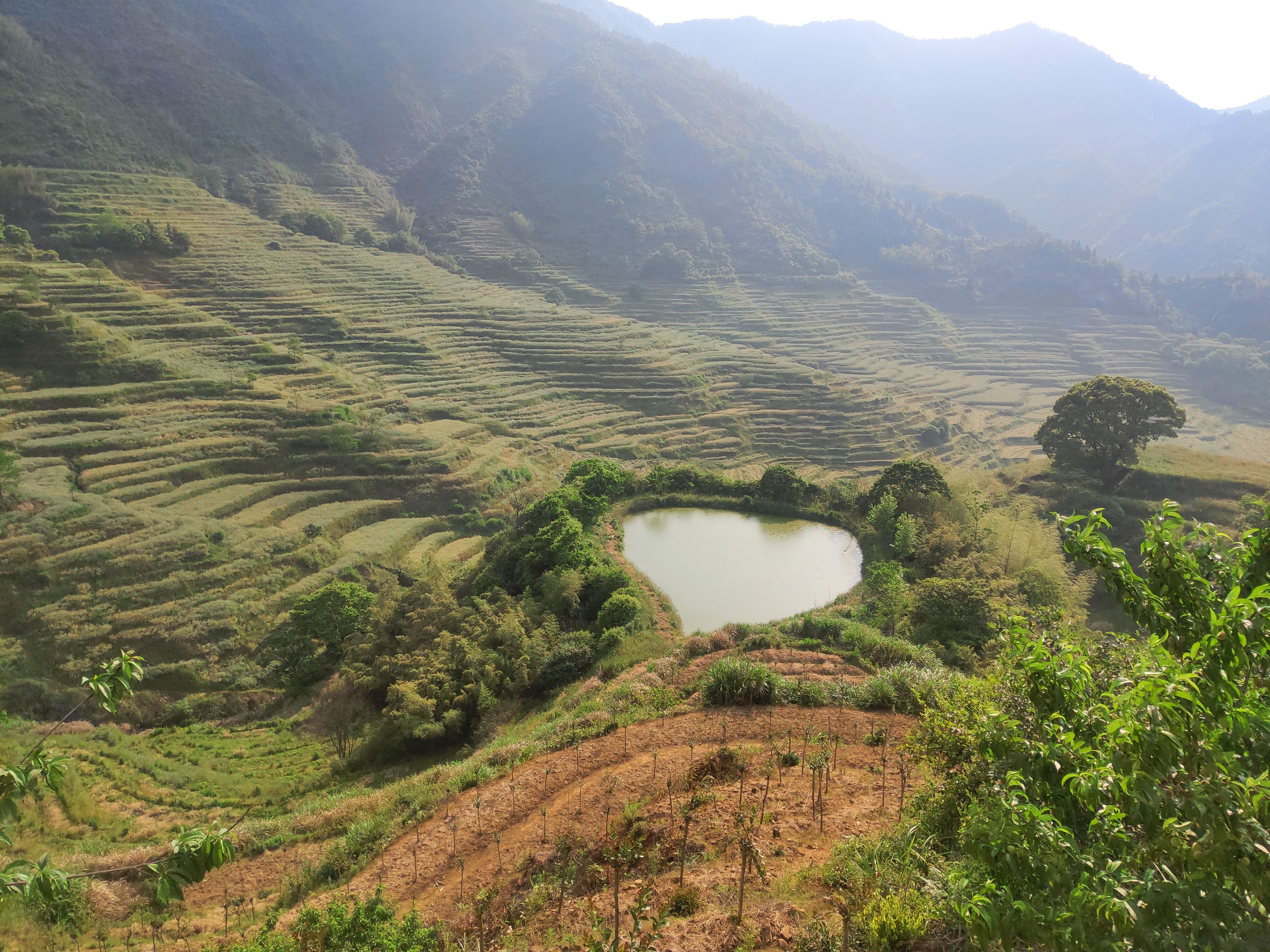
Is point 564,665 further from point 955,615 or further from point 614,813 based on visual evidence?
point 955,615

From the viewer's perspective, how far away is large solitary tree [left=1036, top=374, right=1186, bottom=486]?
1286 inches

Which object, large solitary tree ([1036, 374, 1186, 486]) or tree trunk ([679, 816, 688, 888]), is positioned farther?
large solitary tree ([1036, 374, 1186, 486])

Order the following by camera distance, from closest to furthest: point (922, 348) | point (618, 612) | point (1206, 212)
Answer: point (618, 612) < point (922, 348) < point (1206, 212)

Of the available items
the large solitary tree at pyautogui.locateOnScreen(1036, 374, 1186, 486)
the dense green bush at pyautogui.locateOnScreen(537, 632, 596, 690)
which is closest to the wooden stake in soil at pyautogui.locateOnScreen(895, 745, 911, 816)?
the dense green bush at pyautogui.locateOnScreen(537, 632, 596, 690)

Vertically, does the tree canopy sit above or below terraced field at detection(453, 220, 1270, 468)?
below

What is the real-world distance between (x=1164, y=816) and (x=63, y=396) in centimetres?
4052

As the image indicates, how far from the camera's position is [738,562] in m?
23.1

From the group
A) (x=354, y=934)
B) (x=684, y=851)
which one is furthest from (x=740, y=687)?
(x=354, y=934)

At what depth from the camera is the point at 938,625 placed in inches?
637

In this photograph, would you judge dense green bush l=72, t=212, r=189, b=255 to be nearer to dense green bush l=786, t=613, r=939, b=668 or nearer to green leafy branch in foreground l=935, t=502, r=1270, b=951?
dense green bush l=786, t=613, r=939, b=668

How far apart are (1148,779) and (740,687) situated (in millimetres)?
9381

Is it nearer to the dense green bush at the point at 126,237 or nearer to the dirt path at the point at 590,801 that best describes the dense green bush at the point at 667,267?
the dense green bush at the point at 126,237

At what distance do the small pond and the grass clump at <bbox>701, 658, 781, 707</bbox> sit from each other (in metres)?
6.23

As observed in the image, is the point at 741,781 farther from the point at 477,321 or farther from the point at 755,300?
the point at 755,300
